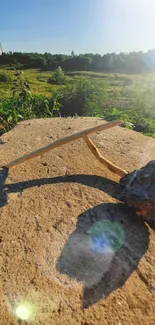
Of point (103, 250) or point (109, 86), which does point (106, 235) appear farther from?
point (109, 86)

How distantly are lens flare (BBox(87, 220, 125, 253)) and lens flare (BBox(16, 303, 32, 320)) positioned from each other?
2.38 ft

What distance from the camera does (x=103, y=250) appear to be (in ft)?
8.04

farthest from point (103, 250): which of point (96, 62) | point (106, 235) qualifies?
point (96, 62)

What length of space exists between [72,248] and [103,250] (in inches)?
10.5

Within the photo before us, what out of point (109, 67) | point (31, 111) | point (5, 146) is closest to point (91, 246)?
point (5, 146)

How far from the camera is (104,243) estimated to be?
2.52 meters

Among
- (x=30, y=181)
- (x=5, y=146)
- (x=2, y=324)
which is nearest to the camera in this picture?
(x=2, y=324)

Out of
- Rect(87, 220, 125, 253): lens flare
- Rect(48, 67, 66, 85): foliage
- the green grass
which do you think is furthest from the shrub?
Rect(87, 220, 125, 253): lens flare

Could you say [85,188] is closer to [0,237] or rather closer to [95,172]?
[95,172]

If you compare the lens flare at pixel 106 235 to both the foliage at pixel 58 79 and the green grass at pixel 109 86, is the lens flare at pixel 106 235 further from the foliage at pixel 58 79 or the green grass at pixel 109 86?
the foliage at pixel 58 79

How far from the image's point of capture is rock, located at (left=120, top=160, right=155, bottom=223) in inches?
106

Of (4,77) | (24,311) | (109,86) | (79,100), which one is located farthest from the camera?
(109,86)

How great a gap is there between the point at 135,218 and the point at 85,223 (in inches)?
19.9

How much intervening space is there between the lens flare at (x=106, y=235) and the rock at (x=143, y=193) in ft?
0.84
